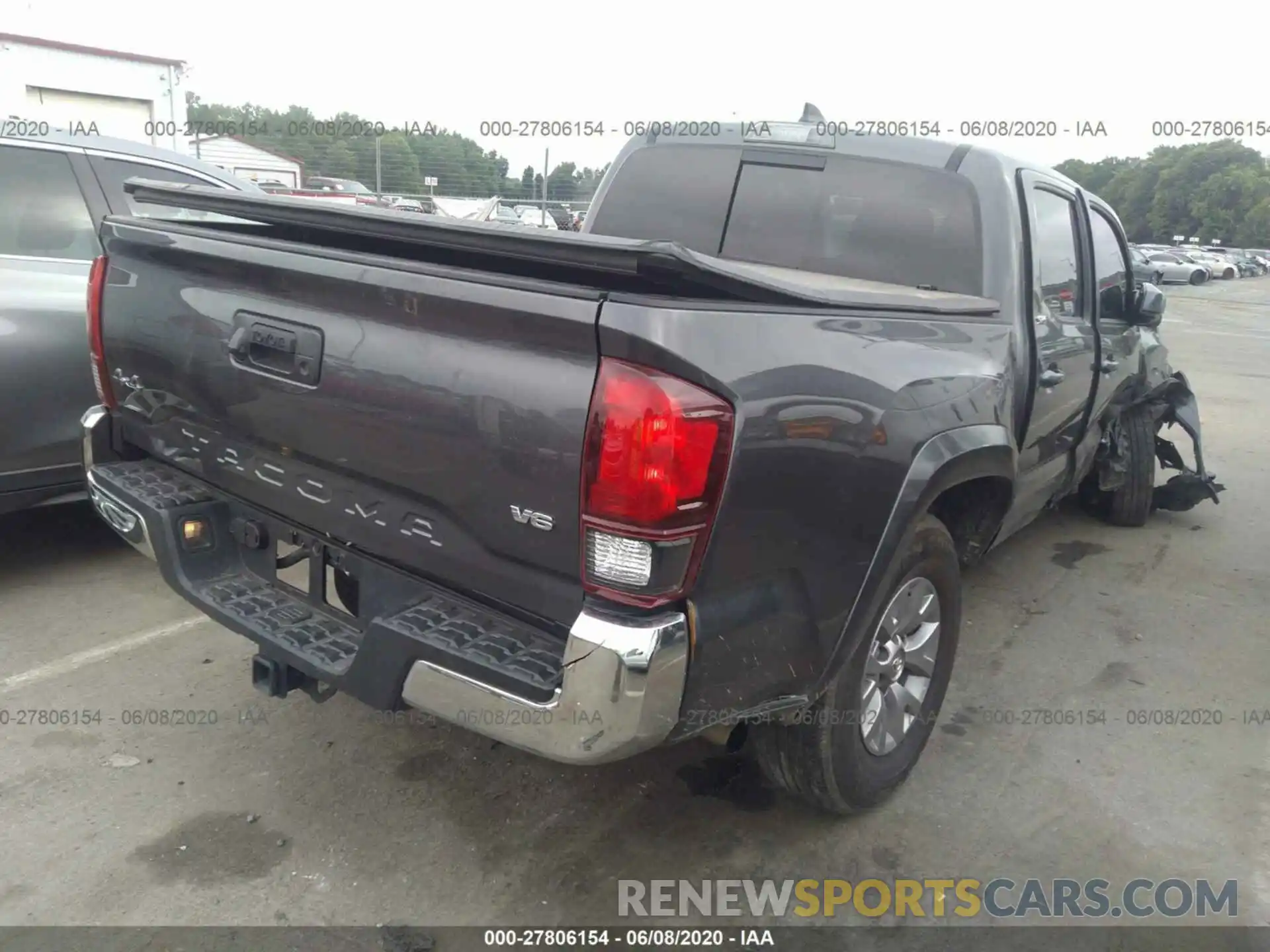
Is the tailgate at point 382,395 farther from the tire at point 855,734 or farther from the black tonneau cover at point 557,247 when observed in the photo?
the tire at point 855,734

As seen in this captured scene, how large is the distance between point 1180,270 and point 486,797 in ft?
152

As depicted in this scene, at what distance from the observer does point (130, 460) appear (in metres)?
3.01

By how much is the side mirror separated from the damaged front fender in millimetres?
1077

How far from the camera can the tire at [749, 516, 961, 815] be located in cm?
251

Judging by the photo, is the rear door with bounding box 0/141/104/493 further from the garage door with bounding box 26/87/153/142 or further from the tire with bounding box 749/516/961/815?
the garage door with bounding box 26/87/153/142

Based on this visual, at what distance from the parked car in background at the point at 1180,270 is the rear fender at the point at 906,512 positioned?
140 feet

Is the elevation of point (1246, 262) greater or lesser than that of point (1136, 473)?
lesser

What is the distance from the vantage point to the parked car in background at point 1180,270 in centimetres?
4103

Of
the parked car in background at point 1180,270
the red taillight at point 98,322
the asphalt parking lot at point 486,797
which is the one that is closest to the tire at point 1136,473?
the asphalt parking lot at point 486,797

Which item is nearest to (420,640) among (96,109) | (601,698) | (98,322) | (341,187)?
(601,698)

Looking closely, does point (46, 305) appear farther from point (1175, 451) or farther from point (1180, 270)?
point (1180, 270)

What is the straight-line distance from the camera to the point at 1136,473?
5.54m

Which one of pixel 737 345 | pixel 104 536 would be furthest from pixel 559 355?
pixel 104 536

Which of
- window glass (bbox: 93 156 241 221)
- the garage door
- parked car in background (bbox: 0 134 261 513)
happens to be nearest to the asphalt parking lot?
parked car in background (bbox: 0 134 261 513)
